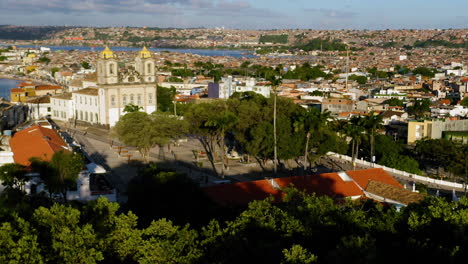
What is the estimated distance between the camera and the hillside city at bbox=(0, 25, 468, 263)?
36.3ft

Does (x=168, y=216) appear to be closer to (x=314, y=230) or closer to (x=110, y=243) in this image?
(x=110, y=243)

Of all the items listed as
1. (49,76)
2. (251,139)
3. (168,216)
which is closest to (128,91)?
(251,139)

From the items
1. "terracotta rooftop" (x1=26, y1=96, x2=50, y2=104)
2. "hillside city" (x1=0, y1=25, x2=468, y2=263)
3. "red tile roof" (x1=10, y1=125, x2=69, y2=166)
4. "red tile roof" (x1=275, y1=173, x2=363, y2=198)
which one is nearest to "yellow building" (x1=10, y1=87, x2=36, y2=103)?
"hillside city" (x1=0, y1=25, x2=468, y2=263)

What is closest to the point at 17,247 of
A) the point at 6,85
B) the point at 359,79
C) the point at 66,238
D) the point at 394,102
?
the point at 66,238

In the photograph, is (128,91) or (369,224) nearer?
(369,224)

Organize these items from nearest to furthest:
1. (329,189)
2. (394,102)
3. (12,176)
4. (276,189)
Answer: (12,176) < (276,189) < (329,189) < (394,102)

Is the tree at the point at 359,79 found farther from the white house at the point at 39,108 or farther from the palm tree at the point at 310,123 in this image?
the palm tree at the point at 310,123

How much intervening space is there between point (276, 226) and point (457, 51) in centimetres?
15700

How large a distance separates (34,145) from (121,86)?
46.5 ft

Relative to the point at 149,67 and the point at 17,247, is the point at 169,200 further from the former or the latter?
the point at 149,67

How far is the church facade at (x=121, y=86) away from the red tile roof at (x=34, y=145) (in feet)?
29.6

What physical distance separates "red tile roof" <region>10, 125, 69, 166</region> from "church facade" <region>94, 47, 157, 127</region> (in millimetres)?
9029

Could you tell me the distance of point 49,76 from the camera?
287 feet

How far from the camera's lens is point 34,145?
23.3 metres
